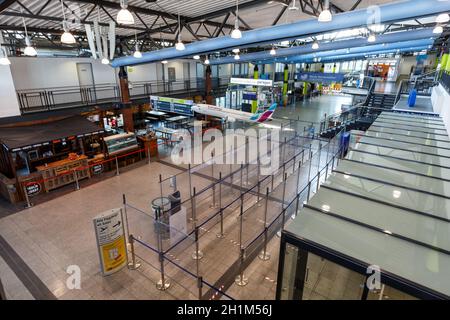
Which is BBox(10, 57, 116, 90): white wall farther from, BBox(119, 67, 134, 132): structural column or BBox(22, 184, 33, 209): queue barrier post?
BBox(22, 184, 33, 209): queue barrier post

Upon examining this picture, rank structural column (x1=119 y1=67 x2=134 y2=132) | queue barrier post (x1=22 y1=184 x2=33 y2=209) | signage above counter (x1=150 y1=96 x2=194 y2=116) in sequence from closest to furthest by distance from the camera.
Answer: queue barrier post (x1=22 y1=184 x2=33 y2=209) → structural column (x1=119 y1=67 x2=134 y2=132) → signage above counter (x1=150 y1=96 x2=194 y2=116)

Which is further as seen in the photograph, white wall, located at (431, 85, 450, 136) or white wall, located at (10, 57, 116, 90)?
white wall, located at (10, 57, 116, 90)

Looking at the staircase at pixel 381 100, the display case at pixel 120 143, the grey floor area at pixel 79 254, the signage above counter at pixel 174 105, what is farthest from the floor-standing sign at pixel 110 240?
the staircase at pixel 381 100

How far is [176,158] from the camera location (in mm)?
13812

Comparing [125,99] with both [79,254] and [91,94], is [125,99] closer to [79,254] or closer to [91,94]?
[91,94]

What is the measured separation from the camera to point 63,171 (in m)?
10.4

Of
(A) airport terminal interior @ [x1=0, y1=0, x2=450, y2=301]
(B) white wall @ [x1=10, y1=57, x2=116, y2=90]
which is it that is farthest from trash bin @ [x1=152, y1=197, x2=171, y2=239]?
(B) white wall @ [x1=10, y1=57, x2=116, y2=90]

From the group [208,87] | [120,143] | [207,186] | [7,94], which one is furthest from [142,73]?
[207,186]

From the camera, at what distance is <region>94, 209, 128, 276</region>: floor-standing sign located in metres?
5.60

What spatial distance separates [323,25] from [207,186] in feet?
21.8

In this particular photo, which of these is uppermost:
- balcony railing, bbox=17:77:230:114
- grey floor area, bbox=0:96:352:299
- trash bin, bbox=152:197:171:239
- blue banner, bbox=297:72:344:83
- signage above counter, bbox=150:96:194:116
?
blue banner, bbox=297:72:344:83

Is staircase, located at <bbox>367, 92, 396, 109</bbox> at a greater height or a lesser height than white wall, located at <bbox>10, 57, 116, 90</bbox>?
lesser

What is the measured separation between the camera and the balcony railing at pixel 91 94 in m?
13.1

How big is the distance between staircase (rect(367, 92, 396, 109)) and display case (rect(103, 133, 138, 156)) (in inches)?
609
